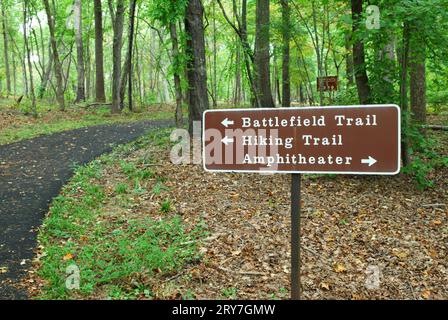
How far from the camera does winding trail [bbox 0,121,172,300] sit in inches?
224

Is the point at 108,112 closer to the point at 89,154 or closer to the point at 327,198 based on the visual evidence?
the point at 89,154

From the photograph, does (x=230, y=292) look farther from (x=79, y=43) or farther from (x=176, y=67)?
(x=79, y=43)

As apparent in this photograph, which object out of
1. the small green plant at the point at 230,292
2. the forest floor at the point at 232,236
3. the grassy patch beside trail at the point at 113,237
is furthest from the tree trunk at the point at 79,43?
the small green plant at the point at 230,292

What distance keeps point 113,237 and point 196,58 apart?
17.1ft

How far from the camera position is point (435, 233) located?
699 centimetres

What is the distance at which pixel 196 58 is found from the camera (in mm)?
9945

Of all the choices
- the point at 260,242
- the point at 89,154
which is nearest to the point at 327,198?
the point at 260,242

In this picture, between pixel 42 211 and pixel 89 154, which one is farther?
pixel 89 154

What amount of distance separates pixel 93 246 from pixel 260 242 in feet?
8.11

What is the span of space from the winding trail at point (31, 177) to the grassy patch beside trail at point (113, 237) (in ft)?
0.86

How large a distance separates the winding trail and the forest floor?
0.75ft

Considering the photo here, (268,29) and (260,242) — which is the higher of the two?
(268,29)

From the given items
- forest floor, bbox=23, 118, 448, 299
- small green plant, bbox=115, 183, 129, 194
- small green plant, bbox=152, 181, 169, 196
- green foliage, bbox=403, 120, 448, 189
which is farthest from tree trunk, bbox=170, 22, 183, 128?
green foliage, bbox=403, 120, 448, 189

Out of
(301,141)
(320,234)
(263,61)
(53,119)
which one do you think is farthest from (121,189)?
(53,119)
